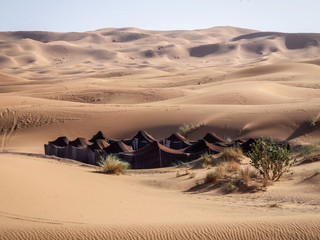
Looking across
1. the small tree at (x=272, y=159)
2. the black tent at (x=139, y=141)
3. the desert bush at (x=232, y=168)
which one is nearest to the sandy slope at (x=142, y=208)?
the small tree at (x=272, y=159)

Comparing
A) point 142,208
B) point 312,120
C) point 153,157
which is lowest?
point 153,157

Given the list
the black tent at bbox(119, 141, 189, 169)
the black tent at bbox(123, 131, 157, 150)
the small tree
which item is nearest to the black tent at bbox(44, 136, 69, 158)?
the black tent at bbox(123, 131, 157, 150)

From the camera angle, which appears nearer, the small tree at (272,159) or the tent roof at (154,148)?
the small tree at (272,159)

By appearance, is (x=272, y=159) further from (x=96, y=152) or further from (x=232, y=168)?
(x=96, y=152)

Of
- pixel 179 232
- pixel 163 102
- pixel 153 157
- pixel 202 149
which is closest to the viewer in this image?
pixel 179 232

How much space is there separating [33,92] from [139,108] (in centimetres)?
2446

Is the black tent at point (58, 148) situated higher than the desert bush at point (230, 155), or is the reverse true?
the desert bush at point (230, 155)

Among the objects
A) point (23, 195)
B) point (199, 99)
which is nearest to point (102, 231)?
point (23, 195)

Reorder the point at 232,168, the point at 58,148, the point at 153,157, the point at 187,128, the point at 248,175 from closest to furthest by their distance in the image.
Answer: the point at 248,175 → the point at 232,168 → the point at 153,157 → the point at 58,148 → the point at 187,128

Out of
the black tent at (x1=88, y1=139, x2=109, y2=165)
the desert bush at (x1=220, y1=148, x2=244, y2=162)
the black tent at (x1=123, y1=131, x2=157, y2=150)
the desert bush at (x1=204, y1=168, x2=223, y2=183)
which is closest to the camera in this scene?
the desert bush at (x1=204, y1=168, x2=223, y2=183)

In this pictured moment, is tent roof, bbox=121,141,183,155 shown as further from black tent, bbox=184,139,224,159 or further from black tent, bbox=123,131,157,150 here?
A: black tent, bbox=123,131,157,150

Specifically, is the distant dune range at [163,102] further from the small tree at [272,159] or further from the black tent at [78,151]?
the small tree at [272,159]

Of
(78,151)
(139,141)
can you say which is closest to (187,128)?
(139,141)

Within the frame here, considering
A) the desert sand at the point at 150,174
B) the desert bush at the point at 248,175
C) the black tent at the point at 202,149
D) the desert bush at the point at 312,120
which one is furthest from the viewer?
the desert bush at the point at 312,120
